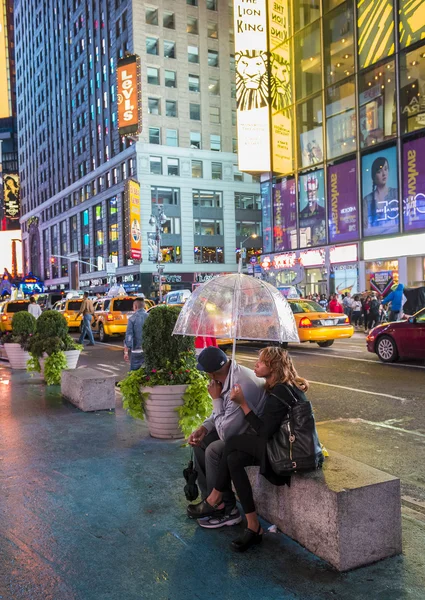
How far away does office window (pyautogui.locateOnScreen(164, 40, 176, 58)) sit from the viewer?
2321 inches

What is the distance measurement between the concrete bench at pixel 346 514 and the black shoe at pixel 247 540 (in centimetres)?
26

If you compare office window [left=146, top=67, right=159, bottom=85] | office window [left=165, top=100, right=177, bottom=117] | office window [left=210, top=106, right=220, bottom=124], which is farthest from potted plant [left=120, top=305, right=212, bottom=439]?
office window [left=210, top=106, right=220, bottom=124]

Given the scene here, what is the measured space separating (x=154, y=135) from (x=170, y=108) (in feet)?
12.2

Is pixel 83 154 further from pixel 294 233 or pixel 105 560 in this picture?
pixel 105 560

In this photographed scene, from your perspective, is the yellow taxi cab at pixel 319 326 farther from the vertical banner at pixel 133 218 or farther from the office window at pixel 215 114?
the office window at pixel 215 114

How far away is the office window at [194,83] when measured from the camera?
198ft

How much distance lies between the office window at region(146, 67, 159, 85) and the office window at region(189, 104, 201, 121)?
4425 millimetres

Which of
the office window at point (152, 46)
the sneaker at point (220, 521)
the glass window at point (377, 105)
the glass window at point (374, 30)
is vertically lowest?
the sneaker at point (220, 521)

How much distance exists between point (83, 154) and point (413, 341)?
65.3 m

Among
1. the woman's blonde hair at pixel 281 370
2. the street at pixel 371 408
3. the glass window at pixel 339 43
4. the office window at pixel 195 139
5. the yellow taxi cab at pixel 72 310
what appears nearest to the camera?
the woman's blonde hair at pixel 281 370

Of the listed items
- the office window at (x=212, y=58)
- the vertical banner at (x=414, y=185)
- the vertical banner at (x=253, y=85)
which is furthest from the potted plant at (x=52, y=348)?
the office window at (x=212, y=58)

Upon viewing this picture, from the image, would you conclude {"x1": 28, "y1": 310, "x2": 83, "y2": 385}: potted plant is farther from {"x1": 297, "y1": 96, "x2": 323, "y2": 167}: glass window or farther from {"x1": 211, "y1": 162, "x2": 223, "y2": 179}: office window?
{"x1": 211, "y1": 162, "x2": 223, "y2": 179}: office window

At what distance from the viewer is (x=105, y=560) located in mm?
3672

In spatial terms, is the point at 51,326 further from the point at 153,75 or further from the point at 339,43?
the point at 153,75
